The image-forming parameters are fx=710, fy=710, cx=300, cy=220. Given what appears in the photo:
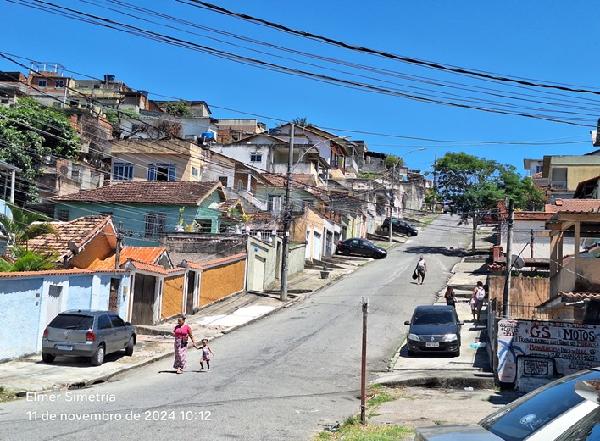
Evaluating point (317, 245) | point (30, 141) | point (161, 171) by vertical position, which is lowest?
point (317, 245)

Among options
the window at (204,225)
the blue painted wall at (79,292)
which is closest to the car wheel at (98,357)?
the blue painted wall at (79,292)

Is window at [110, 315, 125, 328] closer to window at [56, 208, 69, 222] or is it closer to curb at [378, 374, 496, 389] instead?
curb at [378, 374, 496, 389]

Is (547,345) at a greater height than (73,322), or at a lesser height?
greater

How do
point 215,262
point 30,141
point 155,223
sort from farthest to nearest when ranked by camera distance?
point 30,141 → point 155,223 → point 215,262

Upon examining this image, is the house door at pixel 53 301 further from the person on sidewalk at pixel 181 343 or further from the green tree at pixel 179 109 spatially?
the green tree at pixel 179 109

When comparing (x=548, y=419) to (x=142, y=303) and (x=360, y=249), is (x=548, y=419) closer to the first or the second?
(x=142, y=303)

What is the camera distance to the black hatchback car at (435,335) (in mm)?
22844

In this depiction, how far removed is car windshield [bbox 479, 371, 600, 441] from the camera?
184 inches

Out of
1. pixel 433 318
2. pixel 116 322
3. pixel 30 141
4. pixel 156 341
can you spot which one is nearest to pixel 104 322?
pixel 116 322

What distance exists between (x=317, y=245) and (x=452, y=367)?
29.9 metres

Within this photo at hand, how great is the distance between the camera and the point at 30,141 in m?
46.4

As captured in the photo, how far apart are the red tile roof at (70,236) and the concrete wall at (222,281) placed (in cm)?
628

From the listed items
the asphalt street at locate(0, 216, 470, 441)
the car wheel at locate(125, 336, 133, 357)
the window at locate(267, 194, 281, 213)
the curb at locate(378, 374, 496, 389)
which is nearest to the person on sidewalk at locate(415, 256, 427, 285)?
the asphalt street at locate(0, 216, 470, 441)

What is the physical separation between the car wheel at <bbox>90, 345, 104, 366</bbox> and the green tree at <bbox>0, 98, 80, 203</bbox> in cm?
2331
